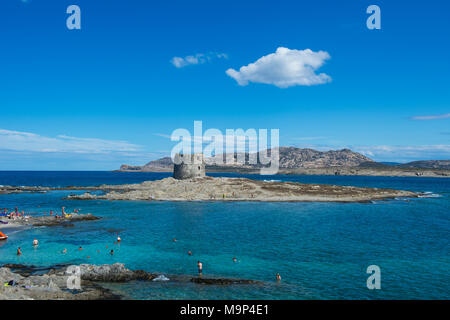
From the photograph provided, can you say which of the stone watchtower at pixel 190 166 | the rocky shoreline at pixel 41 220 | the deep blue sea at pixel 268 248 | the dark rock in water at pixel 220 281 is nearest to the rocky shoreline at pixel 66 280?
the dark rock in water at pixel 220 281

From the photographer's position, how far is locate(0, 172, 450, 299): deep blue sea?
71.5 ft

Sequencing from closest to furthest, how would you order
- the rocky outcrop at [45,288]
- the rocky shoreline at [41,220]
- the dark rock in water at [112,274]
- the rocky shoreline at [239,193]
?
the rocky outcrop at [45,288] → the dark rock in water at [112,274] → the rocky shoreline at [41,220] → the rocky shoreline at [239,193]

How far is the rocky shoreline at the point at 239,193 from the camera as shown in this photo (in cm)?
7406

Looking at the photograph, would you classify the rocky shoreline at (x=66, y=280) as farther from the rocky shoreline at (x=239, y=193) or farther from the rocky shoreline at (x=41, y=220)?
the rocky shoreline at (x=239, y=193)

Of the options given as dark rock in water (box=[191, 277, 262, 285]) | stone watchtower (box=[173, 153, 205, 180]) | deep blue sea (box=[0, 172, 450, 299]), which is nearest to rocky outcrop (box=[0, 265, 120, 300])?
deep blue sea (box=[0, 172, 450, 299])

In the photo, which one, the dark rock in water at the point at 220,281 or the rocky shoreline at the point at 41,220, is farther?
the rocky shoreline at the point at 41,220

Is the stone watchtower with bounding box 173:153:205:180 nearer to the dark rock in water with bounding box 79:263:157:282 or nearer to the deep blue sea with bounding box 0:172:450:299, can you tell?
the deep blue sea with bounding box 0:172:450:299

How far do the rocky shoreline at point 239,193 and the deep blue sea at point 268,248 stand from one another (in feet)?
49.8

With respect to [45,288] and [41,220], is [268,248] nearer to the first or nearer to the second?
[45,288]

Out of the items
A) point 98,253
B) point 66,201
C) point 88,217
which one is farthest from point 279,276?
point 66,201

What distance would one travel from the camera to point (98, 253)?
3117cm

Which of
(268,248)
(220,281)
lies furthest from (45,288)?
(268,248)

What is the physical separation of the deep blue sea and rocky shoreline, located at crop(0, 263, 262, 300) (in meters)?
1.10
